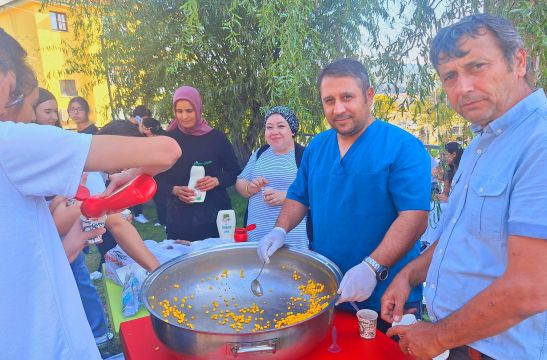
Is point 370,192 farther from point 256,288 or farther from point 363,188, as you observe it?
point 256,288

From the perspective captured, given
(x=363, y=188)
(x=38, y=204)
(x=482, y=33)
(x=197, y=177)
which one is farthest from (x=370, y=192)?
(x=197, y=177)

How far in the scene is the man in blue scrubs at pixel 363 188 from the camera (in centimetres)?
161

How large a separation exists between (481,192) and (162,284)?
1.15 metres

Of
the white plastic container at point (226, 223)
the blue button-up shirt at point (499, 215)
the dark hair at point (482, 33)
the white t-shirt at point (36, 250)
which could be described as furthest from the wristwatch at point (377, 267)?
the white plastic container at point (226, 223)

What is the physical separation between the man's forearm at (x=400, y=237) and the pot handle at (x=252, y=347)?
628mm

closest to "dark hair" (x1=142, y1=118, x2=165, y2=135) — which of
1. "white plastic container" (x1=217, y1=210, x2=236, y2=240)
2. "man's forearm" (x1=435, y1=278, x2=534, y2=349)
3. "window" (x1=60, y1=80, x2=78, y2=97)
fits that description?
"white plastic container" (x1=217, y1=210, x2=236, y2=240)

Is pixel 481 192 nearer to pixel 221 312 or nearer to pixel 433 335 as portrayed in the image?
pixel 433 335

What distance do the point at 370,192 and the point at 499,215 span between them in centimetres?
67

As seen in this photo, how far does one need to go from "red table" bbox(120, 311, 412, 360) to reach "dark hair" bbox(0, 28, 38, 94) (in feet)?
2.89

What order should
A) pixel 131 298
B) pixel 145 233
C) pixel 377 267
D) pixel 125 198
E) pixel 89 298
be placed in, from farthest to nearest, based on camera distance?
pixel 145 233 → pixel 89 298 → pixel 131 298 → pixel 377 267 → pixel 125 198

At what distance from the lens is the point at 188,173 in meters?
3.20

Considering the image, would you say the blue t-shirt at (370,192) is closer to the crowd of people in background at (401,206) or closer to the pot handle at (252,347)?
the crowd of people in background at (401,206)

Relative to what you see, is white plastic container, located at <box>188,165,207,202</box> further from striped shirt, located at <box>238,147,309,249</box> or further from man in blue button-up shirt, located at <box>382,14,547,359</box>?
man in blue button-up shirt, located at <box>382,14,547,359</box>

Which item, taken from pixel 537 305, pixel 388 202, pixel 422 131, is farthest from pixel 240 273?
pixel 422 131
